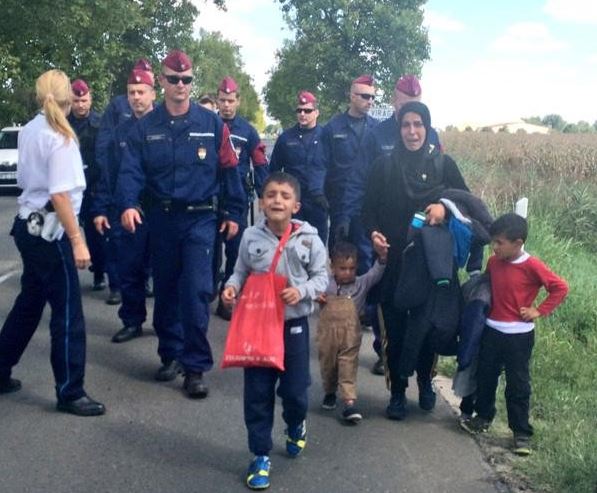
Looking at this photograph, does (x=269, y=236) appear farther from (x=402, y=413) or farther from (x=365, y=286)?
(x=402, y=413)

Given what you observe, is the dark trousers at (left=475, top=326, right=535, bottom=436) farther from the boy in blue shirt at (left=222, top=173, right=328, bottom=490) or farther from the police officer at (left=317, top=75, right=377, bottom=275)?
the police officer at (left=317, top=75, right=377, bottom=275)

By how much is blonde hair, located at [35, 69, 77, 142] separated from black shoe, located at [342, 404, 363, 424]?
2.24 m

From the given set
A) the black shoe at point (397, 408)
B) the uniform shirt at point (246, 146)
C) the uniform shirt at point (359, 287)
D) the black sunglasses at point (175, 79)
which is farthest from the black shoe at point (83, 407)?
the uniform shirt at point (246, 146)

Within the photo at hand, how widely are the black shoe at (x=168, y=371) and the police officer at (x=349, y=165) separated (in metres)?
2.03

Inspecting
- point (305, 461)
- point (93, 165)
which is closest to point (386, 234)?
point (305, 461)

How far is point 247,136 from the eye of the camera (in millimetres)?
8508

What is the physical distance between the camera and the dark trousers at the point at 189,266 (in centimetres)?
600

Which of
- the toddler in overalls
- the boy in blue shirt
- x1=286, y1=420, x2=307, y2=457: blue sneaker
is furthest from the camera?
the toddler in overalls

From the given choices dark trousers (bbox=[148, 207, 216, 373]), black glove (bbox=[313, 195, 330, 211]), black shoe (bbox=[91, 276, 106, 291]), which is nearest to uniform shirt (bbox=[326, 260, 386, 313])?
dark trousers (bbox=[148, 207, 216, 373])

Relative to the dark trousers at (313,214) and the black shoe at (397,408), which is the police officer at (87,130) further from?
the black shoe at (397,408)

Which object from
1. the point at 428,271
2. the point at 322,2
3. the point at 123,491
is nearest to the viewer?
the point at 123,491

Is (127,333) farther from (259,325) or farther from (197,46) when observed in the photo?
(197,46)

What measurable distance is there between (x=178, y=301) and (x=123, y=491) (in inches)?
81.7

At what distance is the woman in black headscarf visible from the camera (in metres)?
5.49
